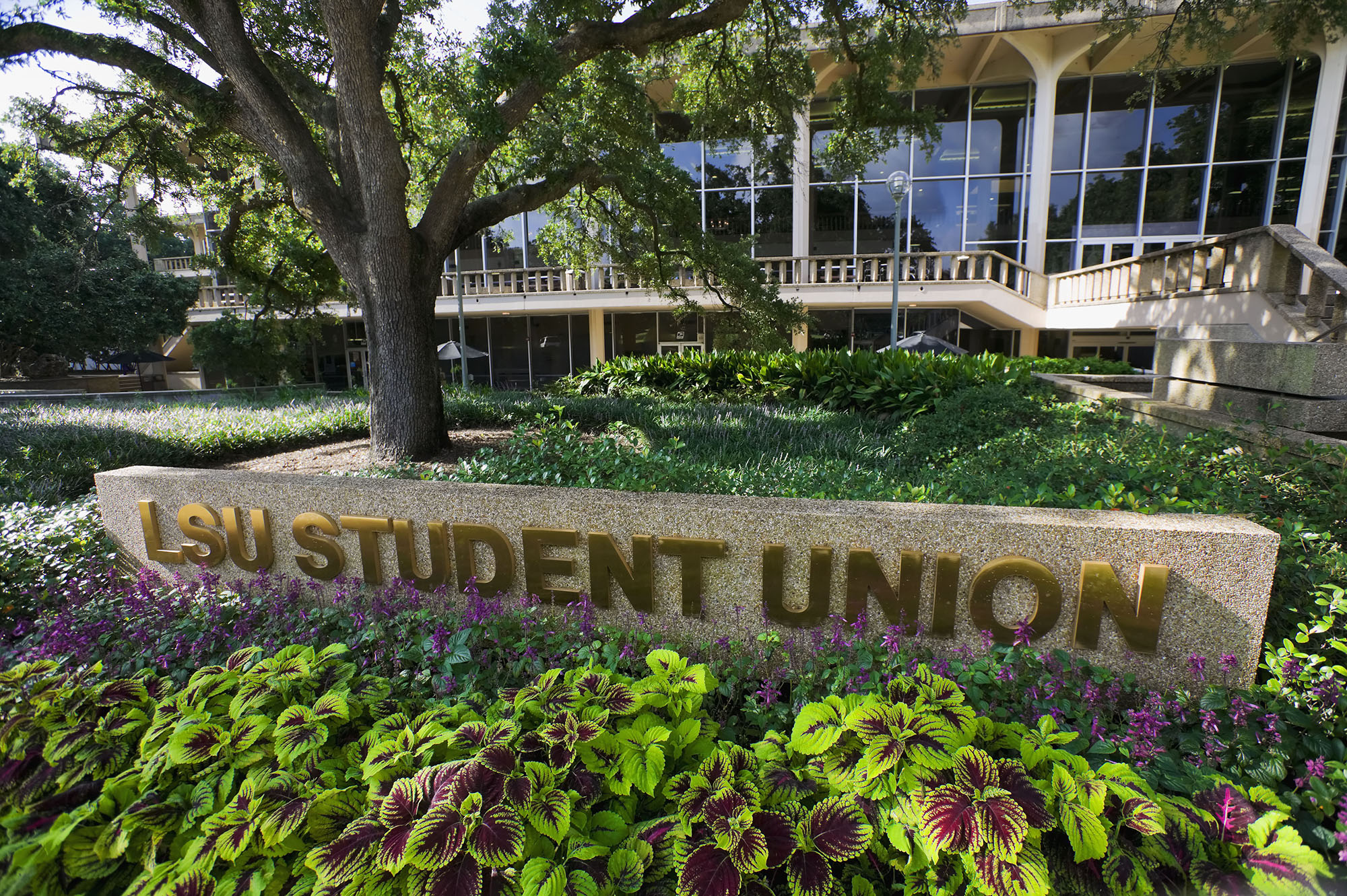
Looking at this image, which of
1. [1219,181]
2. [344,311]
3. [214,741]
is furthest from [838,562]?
[344,311]

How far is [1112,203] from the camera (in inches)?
640

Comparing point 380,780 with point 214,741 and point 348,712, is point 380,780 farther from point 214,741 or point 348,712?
point 214,741

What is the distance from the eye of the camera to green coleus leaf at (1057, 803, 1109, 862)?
1522 millimetres

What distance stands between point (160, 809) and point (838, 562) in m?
2.48

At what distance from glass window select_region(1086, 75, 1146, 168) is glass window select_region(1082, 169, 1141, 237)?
30 cm

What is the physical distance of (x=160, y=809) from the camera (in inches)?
66.6

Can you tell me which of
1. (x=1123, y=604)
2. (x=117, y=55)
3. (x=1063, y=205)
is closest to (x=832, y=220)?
(x=1063, y=205)

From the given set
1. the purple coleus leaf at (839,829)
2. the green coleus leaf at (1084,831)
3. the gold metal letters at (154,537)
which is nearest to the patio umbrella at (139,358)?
A: the gold metal letters at (154,537)

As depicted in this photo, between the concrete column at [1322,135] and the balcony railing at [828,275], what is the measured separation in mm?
5988

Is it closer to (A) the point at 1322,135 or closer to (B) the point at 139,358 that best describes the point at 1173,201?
(A) the point at 1322,135

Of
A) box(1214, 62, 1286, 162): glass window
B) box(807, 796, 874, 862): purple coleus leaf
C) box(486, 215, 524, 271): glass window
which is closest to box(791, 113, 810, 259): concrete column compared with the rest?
box(486, 215, 524, 271): glass window

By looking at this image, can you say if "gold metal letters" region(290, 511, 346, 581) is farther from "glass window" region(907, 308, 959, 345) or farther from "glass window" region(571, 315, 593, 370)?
"glass window" region(571, 315, 593, 370)

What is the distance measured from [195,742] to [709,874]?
1.51 metres

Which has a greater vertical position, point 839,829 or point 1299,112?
point 1299,112
